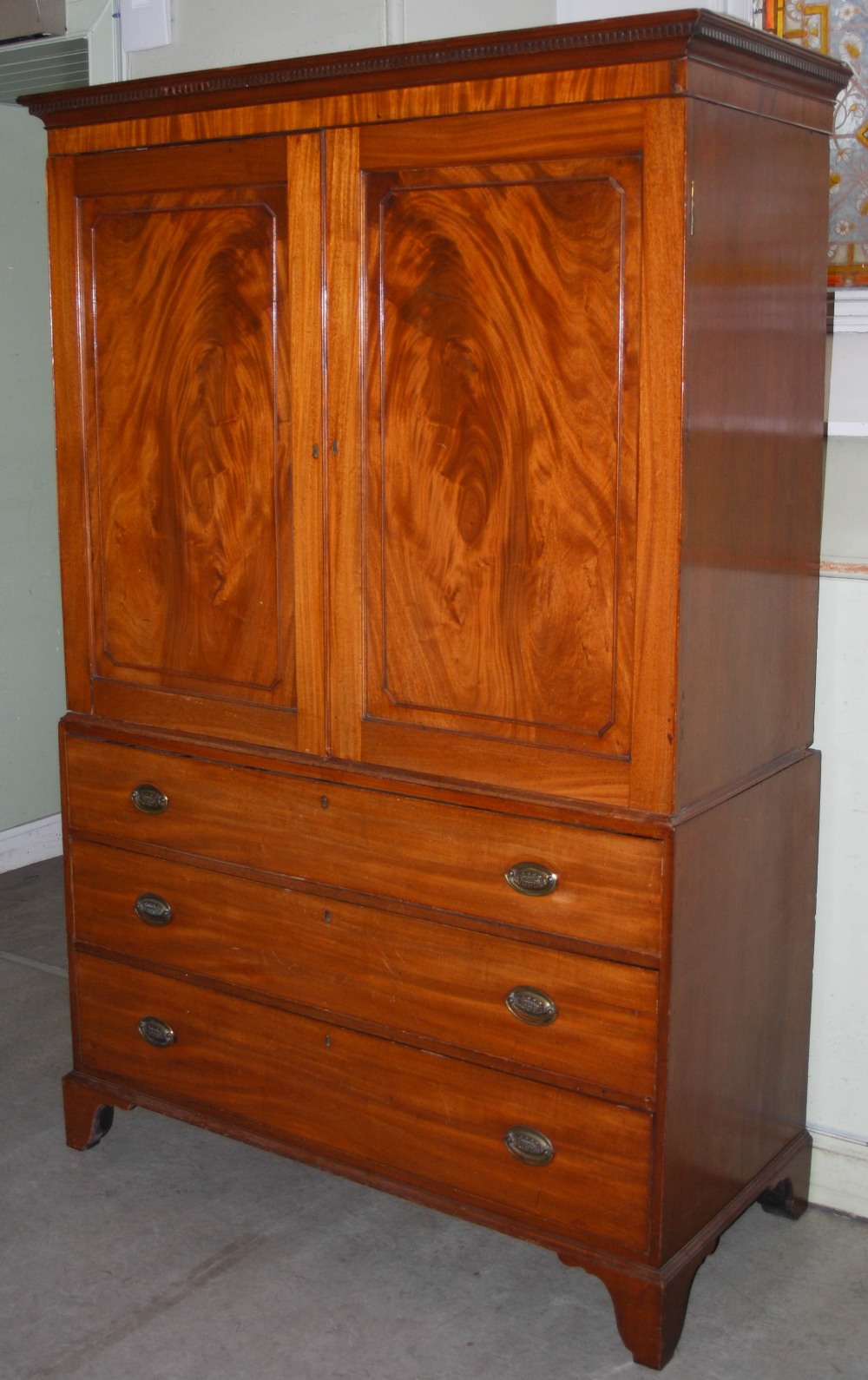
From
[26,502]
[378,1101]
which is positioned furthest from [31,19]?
[378,1101]

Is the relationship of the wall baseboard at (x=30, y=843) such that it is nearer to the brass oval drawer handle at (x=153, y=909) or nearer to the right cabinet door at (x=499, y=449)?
the brass oval drawer handle at (x=153, y=909)

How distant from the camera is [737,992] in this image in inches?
89.7

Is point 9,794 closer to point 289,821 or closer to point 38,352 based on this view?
point 38,352

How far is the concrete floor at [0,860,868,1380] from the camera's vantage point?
2.21 meters

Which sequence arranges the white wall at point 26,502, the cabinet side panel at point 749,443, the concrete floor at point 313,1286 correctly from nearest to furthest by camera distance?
the cabinet side panel at point 749,443 → the concrete floor at point 313,1286 → the white wall at point 26,502

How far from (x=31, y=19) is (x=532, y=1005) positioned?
8.54 feet

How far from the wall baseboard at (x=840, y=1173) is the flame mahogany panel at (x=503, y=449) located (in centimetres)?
102

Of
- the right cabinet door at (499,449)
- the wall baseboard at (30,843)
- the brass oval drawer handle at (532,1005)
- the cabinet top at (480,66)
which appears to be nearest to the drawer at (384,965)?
the brass oval drawer handle at (532,1005)

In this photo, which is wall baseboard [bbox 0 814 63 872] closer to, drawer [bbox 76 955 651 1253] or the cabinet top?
drawer [bbox 76 955 651 1253]

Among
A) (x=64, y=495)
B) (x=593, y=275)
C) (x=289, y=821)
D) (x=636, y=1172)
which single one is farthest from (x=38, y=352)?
(x=636, y=1172)

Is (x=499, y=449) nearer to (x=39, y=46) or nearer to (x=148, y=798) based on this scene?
(x=148, y=798)

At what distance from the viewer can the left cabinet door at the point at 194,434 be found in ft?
7.52

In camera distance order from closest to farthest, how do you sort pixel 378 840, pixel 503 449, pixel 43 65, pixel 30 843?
pixel 503 449 < pixel 378 840 < pixel 43 65 < pixel 30 843

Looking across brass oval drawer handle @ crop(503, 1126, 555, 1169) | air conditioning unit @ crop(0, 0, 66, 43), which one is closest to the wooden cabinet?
brass oval drawer handle @ crop(503, 1126, 555, 1169)
